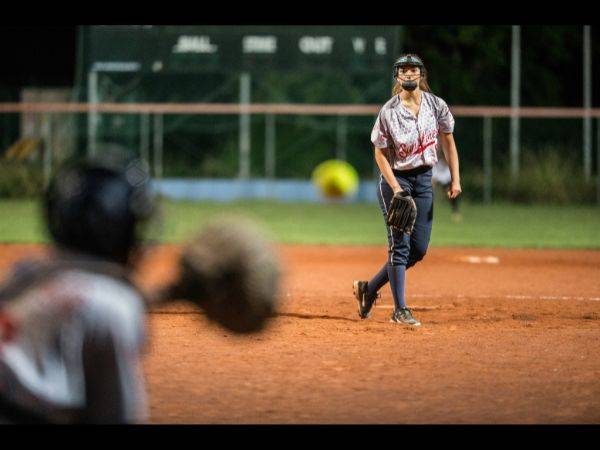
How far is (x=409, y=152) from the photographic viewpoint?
852cm

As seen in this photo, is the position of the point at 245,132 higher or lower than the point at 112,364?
higher

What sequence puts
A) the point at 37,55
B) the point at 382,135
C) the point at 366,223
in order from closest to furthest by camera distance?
the point at 382,135, the point at 366,223, the point at 37,55

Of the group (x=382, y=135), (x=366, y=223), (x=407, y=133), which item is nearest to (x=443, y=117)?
(x=407, y=133)

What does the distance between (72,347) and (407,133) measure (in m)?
6.52

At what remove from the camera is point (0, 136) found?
3884cm

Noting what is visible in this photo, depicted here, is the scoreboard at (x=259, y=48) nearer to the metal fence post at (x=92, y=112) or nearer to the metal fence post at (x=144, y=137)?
the metal fence post at (x=92, y=112)

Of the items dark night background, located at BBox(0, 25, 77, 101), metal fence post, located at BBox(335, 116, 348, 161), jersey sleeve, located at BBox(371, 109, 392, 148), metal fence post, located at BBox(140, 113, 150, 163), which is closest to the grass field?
metal fence post, located at BBox(335, 116, 348, 161)

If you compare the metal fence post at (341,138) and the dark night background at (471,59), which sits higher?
the dark night background at (471,59)

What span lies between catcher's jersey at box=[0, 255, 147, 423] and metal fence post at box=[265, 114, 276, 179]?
3003 centimetres

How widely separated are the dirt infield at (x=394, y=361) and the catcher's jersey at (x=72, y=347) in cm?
100

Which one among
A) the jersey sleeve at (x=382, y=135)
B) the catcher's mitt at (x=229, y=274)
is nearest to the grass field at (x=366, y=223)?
the jersey sleeve at (x=382, y=135)

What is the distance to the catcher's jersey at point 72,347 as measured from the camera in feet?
7.07

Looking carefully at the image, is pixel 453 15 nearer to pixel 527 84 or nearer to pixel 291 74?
pixel 291 74

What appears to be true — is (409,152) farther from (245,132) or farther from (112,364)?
(245,132)
